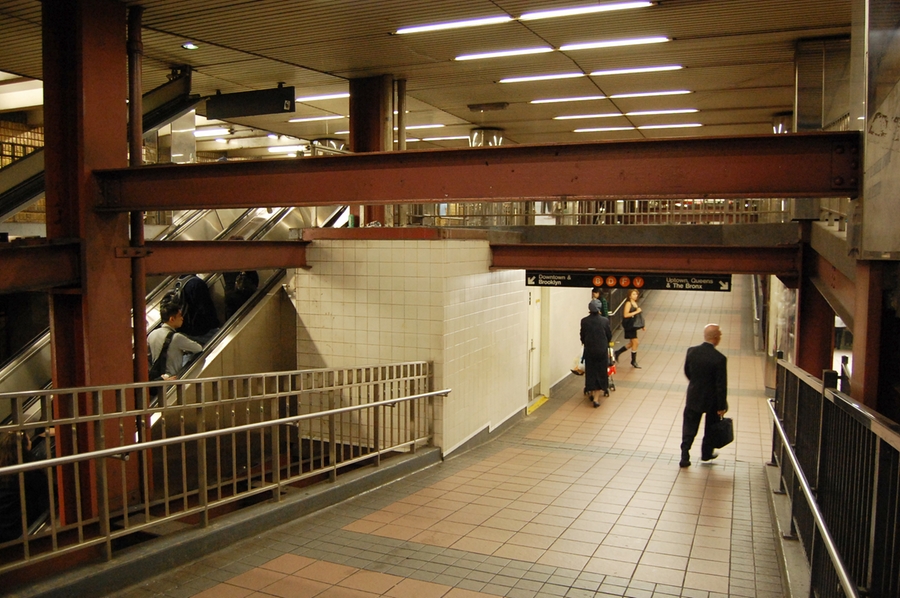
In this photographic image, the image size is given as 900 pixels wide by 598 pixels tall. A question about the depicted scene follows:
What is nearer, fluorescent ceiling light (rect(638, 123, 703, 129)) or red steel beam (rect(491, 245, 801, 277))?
red steel beam (rect(491, 245, 801, 277))

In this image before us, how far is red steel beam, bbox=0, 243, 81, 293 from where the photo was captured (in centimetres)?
563

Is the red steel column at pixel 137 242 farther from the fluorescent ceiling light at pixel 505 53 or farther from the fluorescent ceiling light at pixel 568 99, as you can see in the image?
the fluorescent ceiling light at pixel 568 99

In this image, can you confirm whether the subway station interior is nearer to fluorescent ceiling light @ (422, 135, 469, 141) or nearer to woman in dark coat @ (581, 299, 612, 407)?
woman in dark coat @ (581, 299, 612, 407)

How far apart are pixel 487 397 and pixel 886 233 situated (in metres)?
7.01

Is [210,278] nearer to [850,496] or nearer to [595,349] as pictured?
[595,349]

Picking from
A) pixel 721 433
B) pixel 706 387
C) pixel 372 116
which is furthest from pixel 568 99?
pixel 721 433

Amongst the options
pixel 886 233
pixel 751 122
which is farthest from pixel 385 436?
pixel 751 122

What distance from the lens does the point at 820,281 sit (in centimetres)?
708

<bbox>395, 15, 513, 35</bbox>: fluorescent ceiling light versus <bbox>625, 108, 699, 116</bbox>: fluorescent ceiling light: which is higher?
<bbox>625, 108, 699, 116</bbox>: fluorescent ceiling light

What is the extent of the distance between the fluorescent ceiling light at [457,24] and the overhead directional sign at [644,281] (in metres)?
3.41

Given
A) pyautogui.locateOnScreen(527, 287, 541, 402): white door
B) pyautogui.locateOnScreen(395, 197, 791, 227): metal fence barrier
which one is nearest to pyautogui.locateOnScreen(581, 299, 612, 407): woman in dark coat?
pyautogui.locateOnScreen(527, 287, 541, 402): white door

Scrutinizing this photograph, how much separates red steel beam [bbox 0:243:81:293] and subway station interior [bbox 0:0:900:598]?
27 millimetres

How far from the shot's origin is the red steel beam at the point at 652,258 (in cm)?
841

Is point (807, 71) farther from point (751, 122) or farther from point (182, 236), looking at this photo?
point (182, 236)
